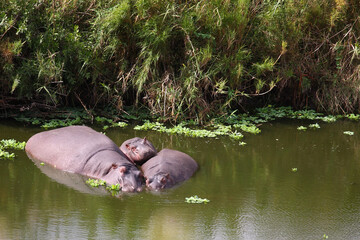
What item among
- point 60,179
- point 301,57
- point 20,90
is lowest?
point 60,179

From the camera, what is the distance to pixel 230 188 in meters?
7.19

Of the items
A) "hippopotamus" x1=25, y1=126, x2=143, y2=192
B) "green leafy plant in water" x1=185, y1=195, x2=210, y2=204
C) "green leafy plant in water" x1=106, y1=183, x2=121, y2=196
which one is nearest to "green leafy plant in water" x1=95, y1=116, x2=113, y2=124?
"hippopotamus" x1=25, y1=126, x2=143, y2=192

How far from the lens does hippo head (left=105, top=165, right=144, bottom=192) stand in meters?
6.90

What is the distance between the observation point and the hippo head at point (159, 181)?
6957mm

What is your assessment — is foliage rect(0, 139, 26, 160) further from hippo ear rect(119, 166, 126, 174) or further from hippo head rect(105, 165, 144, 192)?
hippo ear rect(119, 166, 126, 174)

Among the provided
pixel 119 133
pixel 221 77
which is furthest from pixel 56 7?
pixel 221 77

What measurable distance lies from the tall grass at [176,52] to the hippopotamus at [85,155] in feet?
4.58

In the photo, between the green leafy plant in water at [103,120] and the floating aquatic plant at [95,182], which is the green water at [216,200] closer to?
the floating aquatic plant at [95,182]

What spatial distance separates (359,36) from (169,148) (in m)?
4.60

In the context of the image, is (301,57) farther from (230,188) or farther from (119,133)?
(230,188)

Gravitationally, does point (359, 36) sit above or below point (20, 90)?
above

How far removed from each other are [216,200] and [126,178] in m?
1.13

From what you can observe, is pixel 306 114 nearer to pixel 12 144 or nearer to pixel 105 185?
pixel 105 185

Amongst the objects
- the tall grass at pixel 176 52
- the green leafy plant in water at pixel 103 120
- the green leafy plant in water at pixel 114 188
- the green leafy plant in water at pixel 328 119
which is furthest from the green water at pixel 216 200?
the green leafy plant in water at pixel 328 119
